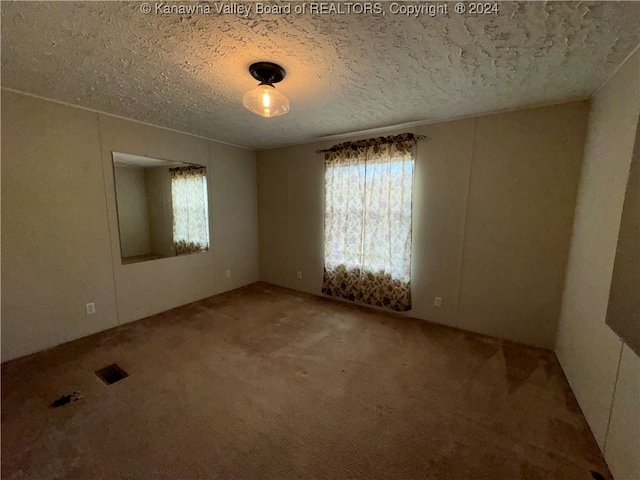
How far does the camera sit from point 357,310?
3.19m

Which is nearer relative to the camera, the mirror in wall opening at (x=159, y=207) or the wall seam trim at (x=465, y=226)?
the wall seam trim at (x=465, y=226)

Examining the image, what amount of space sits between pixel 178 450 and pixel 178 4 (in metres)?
2.19

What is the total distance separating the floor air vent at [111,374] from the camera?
188 cm

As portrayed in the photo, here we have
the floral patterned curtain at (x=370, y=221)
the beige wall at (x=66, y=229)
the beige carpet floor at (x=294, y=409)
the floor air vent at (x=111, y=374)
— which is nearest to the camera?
the beige carpet floor at (x=294, y=409)

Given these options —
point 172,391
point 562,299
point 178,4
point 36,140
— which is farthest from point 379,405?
point 36,140

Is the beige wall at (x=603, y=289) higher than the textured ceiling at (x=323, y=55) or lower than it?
lower

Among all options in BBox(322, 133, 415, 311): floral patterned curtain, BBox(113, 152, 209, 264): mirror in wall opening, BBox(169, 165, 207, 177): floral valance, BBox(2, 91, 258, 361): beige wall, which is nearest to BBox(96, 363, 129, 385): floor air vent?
BBox(2, 91, 258, 361): beige wall

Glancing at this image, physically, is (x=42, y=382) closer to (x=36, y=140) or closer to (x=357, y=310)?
(x=36, y=140)

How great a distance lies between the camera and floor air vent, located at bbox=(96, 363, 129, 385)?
1.88 metres

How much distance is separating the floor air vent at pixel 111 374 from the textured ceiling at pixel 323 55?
7.22ft

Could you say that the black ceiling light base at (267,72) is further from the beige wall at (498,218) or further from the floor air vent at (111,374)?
the floor air vent at (111,374)

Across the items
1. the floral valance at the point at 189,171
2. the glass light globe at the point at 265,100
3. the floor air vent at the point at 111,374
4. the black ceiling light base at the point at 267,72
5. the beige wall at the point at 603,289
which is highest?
the black ceiling light base at the point at 267,72

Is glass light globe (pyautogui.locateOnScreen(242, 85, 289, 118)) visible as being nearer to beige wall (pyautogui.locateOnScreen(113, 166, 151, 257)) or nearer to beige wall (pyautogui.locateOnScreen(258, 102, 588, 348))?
beige wall (pyautogui.locateOnScreen(258, 102, 588, 348))

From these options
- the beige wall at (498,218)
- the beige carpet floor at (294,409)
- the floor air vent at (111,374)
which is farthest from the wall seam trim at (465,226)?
the floor air vent at (111,374)
